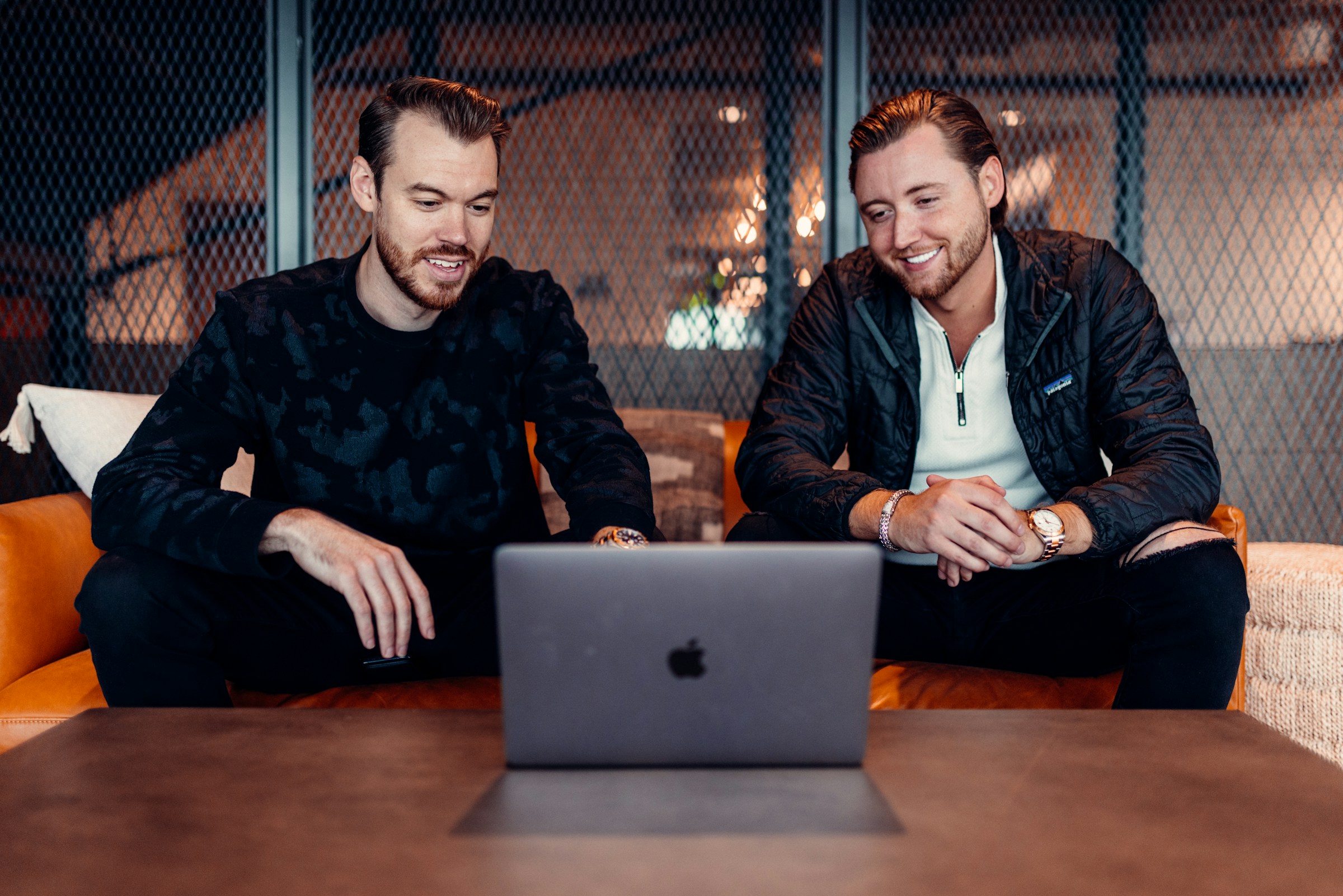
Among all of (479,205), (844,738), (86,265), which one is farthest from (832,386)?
(86,265)

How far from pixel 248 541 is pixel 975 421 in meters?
1.21

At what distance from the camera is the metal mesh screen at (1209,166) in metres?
2.53

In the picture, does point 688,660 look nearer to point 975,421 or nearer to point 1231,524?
point 975,421

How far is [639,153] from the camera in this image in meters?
Result: 2.56

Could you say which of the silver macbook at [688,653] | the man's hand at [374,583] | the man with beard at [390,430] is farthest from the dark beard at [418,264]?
the silver macbook at [688,653]

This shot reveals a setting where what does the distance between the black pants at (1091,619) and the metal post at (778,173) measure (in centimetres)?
102

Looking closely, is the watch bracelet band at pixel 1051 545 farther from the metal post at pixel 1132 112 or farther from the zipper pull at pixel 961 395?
the metal post at pixel 1132 112

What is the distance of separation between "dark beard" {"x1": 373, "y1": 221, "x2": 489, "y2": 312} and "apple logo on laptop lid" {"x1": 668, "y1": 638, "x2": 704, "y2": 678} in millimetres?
1024

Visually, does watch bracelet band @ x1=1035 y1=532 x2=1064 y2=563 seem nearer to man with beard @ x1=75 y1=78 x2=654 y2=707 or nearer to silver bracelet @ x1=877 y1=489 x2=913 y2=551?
silver bracelet @ x1=877 y1=489 x2=913 y2=551

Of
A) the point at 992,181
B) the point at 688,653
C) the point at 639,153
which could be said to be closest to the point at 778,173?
the point at 639,153

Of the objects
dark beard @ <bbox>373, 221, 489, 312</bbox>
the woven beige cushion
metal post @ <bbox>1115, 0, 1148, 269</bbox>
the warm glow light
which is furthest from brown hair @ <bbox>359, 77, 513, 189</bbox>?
the warm glow light

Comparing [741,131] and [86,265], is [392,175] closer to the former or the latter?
[741,131]

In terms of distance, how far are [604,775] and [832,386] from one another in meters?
1.17

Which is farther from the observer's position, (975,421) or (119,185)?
(119,185)
